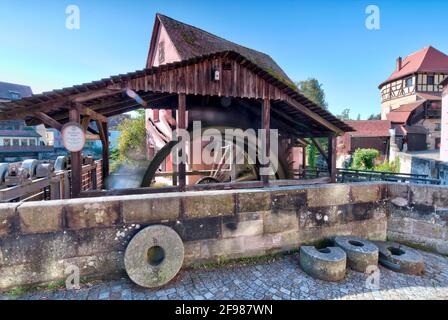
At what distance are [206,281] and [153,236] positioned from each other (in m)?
0.83

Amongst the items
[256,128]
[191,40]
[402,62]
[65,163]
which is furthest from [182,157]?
[402,62]

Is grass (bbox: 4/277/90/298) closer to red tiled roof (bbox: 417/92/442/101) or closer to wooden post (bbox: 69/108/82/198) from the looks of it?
wooden post (bbox: 69/108/82/198)

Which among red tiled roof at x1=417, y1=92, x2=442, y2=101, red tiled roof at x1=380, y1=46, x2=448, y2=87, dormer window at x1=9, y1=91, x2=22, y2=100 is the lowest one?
red tiled roof at x1=417, y1=92, x2=442, y2=101

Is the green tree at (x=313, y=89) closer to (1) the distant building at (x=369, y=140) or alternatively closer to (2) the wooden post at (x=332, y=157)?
(1) the distant building at (x=369, y=140)

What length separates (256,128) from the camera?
25.7 ft

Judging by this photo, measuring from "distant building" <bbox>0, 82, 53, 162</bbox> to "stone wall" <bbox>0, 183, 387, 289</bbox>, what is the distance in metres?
31.8

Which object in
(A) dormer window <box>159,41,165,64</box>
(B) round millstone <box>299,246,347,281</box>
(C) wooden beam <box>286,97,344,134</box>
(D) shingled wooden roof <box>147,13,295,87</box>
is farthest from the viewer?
(A) dormer window <box>159,41,165,64</box>

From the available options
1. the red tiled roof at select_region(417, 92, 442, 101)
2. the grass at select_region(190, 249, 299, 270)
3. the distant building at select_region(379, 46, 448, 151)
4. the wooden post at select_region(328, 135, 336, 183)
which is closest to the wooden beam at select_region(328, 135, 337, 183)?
the wooden post at select_region(328, 135, 336, 183)

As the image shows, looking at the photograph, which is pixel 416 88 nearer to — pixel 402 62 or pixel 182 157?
pixel 402 62

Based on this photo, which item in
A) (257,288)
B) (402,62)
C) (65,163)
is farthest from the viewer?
(402,62)

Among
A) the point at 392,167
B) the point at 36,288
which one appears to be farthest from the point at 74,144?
the point at 392,167

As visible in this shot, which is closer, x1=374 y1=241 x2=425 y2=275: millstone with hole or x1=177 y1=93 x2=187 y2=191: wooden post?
x1=374 y1=241 x2=425 y2=275: millstone with hole

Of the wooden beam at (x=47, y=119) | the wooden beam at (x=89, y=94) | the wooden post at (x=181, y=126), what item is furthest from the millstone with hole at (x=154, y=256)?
the wooden beam at (x=89, y=94)

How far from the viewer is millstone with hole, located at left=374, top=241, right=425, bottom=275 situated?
9.55 ft
